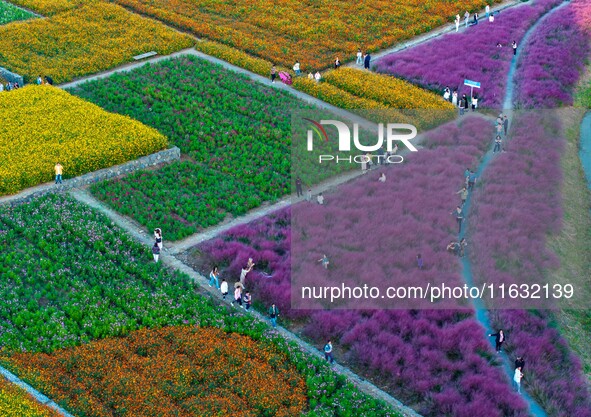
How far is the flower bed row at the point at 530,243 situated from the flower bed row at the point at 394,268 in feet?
3.31

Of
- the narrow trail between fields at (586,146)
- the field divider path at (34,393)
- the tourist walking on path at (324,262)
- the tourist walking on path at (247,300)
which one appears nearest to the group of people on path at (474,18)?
the narrow trail between fields at (586,146)

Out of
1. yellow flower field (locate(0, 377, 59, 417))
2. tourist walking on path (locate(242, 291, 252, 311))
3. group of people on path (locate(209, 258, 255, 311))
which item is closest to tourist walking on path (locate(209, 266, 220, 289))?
group of people on path (locate(209, 258, 255, 311))

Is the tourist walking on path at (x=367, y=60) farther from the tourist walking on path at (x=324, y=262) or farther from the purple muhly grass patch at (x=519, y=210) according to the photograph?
the tourist walking on path at (x=324, y=262)

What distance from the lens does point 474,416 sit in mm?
25062

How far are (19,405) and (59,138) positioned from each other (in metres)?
19.2

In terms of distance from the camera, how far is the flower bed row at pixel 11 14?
59.8m

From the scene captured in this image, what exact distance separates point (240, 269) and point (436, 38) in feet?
99.0

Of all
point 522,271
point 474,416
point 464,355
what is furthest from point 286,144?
point 474,416

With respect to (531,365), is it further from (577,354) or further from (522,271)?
(522,271)

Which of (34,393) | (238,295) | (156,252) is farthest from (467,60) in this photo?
(34,393)

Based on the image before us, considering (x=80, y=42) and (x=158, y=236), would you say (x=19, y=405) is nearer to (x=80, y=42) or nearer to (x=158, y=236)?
(x=158, y=236)

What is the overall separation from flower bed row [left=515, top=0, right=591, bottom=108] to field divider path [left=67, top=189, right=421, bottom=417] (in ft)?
72.7

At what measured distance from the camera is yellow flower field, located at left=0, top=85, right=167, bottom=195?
38.4 m

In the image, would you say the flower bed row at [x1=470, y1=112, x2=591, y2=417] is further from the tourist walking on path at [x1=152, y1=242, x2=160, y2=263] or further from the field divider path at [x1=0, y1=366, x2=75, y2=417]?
the field divider path at [x1=0, y1=366, x2=75, y2=417]
